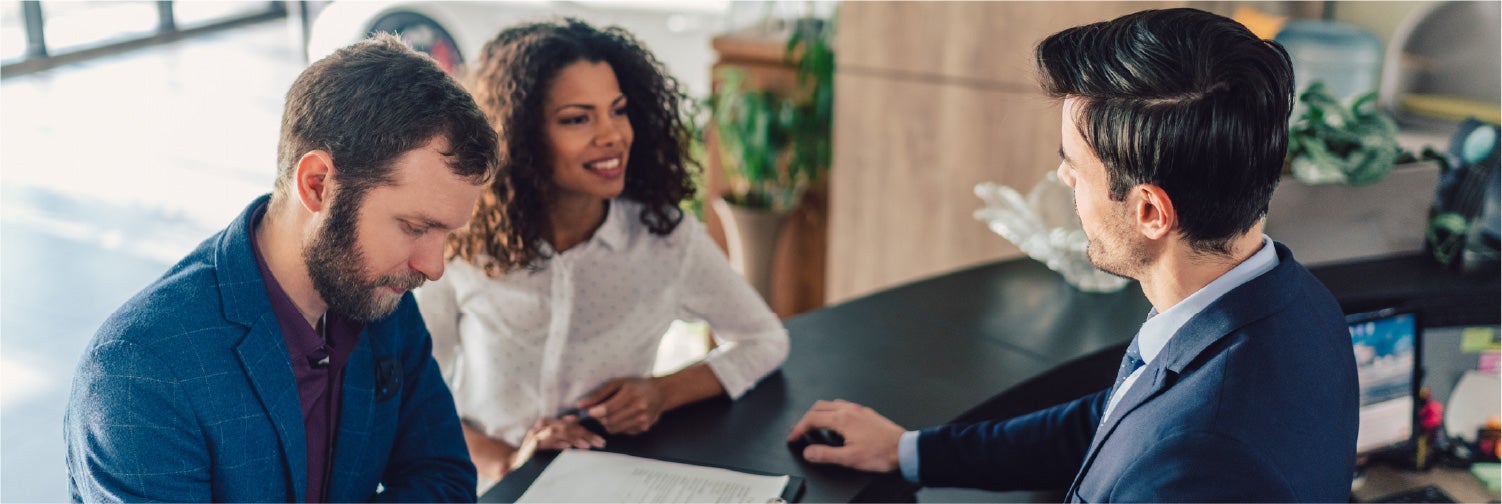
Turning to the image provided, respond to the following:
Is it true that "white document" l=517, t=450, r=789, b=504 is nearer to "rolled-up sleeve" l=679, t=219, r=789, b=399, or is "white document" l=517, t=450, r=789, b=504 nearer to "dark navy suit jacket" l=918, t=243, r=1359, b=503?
"rolled-up sleeve" l=679, t=219, r=789, b=399

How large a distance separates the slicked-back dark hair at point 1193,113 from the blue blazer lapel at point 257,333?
39.5 inches

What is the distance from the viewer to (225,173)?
6453 mm

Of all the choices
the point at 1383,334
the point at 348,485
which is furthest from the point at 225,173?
the point at 1383,334

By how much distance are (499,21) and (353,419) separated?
431 centimetres

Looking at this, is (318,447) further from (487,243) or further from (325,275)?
(487,243)

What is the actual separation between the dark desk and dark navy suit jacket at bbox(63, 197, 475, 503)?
0.85 feet

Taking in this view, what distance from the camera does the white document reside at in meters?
1.63

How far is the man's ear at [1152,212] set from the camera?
1283mm

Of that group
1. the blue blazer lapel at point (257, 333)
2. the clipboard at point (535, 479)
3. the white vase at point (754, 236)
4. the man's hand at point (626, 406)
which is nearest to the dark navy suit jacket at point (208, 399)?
the blue blazer lapel at point (257, 333)

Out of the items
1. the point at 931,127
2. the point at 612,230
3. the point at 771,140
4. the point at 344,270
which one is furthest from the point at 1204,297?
the point at 771,140

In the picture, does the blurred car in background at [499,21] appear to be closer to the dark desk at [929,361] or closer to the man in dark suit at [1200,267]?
the dark desk at [929,361]

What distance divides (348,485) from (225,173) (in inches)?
215

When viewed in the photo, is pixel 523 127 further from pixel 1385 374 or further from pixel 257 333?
pixel 1385 374

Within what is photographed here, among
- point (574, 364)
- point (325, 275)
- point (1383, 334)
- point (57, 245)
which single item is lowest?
point (57, 245)
